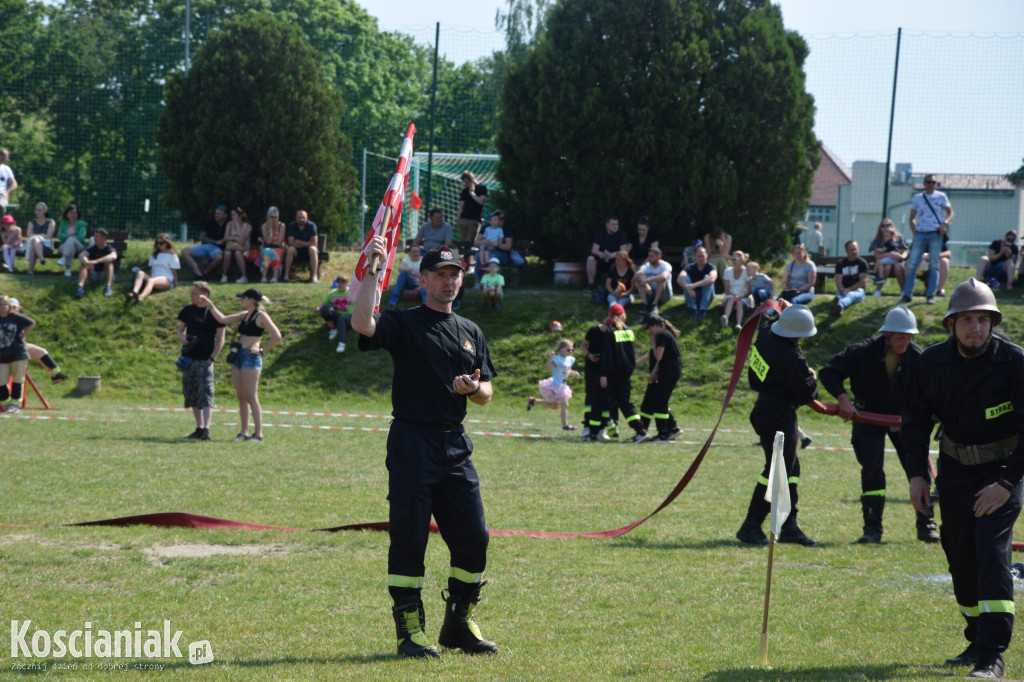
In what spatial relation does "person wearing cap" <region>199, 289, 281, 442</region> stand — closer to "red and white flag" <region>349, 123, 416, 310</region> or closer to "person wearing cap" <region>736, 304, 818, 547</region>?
"red and white flag" <region>349, 123, 416, 310</region>

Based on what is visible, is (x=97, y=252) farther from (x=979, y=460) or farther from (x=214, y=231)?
(x=979, y=460)

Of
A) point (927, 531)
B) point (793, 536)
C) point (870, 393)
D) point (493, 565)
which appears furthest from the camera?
point (927, 531)

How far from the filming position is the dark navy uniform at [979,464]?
17.5ft

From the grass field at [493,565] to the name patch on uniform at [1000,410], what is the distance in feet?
4.15

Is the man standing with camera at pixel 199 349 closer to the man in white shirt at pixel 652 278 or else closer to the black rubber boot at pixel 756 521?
the black rubber boot at pixel 756 521

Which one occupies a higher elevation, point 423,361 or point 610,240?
point 610,240

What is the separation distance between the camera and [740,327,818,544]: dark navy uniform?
8.64 m

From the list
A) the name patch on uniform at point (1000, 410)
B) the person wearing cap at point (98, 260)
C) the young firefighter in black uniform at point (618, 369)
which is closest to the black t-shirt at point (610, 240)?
the young firefighter in black uniform at point (618, 369)

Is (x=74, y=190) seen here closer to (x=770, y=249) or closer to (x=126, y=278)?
(x=126, y=278)

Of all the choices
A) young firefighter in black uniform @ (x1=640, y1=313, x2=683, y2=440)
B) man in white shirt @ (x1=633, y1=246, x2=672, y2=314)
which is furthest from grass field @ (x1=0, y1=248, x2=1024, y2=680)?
man in white shirt @ (x1=633, y1=246, x2=672, y2=314)

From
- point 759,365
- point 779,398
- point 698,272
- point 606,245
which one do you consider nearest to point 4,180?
point 606,245

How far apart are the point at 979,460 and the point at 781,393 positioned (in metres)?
3.39

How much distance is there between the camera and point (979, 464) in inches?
215

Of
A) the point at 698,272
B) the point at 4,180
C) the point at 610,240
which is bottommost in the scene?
the point at 698,272
